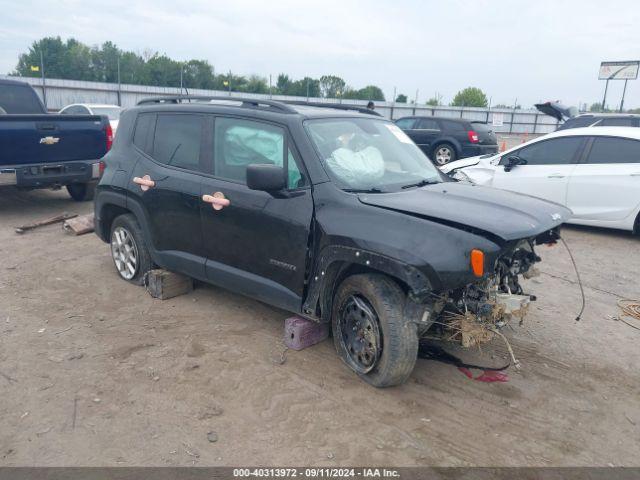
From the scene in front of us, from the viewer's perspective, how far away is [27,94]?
10.0 metres

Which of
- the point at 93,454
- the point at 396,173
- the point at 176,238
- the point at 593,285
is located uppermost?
the point at 396,173

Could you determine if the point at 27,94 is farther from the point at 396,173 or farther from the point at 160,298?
the point at 396,173

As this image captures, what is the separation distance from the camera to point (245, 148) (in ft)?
14.4

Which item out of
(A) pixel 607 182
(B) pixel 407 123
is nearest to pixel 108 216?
(A) pixel 607 182

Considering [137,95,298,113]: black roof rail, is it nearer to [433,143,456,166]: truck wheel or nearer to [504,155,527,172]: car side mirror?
[504,155,527,172]: car side mirror

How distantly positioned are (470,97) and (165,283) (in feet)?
193

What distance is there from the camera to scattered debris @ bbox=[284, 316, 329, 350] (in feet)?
13.9

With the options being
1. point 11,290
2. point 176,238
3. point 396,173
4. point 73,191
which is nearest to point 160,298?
point 176,238

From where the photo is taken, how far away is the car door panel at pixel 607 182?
7.78 m

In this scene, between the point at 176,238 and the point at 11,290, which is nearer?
the point at 176,238

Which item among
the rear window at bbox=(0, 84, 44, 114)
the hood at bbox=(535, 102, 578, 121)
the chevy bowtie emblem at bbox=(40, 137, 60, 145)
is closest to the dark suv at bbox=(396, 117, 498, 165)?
the hood at bbox=(535, 102, 578, 121)

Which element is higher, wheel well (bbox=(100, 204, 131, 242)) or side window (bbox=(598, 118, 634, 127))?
side window (bbox=(598, 118, 634, 127))

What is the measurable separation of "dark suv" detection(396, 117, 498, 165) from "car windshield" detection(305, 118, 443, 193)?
36.1ft

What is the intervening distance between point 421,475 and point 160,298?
3.36 m
